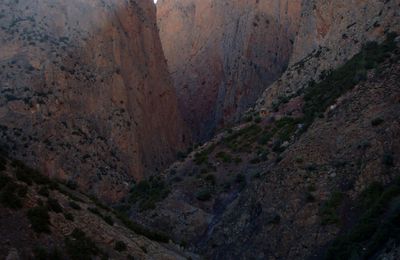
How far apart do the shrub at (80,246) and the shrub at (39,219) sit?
0.61 m

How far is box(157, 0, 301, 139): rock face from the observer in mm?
73312

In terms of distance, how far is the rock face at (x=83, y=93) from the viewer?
45.4 meters

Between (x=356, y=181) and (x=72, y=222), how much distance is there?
1651 cm

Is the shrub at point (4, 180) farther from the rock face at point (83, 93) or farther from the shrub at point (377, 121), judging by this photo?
the rock face at point (83, 93)

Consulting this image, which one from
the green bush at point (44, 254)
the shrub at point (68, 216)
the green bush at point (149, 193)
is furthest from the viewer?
the green bush at point (149, 193)

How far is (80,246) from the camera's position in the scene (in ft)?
53.1

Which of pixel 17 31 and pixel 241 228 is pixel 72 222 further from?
pixel 17 31

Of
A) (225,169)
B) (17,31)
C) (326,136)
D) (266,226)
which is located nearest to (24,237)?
(266,226)

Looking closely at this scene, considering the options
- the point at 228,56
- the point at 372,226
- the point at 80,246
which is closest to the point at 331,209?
the point at 372,226

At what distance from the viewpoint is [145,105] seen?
6034 cm

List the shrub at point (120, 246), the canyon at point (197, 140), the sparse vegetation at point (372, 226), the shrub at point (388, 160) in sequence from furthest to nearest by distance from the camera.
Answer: the shrub at point (388, 160)
the sparse vegetation at point (372, 226)
the canyon at point (197, 140)
the shrub at point (120, 246)

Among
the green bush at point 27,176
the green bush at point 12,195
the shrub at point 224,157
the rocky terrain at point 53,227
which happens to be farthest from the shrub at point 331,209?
the green bush at point 12,195

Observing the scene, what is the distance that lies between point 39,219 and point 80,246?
3.81 ft

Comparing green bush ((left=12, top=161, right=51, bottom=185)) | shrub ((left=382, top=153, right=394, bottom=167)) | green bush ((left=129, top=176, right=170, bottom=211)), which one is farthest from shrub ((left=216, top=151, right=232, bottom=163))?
green bush ((left=12, top=161, right=51, bottom=185))
